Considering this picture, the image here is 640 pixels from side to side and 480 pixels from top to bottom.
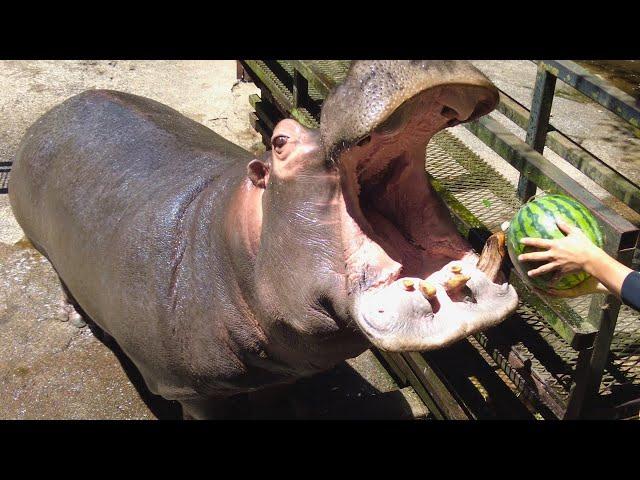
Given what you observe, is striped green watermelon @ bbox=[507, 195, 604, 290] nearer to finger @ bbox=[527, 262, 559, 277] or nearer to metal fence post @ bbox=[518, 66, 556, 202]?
finger @ bbox=[527, 262, 559, 277]

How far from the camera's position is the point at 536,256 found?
8.14 ft

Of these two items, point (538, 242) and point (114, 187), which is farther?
point (114, 187)

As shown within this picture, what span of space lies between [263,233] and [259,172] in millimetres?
206

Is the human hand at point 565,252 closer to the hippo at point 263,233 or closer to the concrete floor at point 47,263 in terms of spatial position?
the hippo at point 263,233

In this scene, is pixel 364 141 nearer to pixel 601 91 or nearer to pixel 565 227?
pixel 565 227

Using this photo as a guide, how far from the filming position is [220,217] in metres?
3.03

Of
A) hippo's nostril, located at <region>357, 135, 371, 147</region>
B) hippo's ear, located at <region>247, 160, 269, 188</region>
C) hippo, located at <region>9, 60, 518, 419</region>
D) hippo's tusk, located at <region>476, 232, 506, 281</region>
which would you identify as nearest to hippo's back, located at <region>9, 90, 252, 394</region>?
hippo, located at <region>9, 60, 518, 419</region>

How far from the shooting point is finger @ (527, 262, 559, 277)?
246 centimetres

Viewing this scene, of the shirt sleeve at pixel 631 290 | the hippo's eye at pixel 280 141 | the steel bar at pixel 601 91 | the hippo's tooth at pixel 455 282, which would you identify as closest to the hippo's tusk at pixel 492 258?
the hippo's tooth at pixel 455 282

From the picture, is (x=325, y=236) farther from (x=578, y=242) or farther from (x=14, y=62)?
(x=14, y=62)

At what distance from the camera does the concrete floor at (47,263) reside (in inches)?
169

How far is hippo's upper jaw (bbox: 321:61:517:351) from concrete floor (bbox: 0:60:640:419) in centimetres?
201

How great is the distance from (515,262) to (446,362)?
137 centimetres

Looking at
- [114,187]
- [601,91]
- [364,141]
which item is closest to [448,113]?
[364,141]
